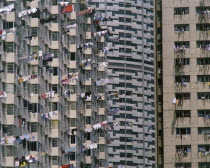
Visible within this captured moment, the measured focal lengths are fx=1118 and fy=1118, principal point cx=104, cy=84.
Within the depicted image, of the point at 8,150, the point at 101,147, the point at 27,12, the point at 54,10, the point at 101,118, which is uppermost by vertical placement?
the point at 27,12

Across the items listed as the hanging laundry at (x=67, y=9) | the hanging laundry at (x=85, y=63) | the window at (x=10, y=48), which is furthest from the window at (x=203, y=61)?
the window at (x=10, y=48)

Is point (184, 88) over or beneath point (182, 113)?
over

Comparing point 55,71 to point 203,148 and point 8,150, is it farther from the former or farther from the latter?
point 8,150

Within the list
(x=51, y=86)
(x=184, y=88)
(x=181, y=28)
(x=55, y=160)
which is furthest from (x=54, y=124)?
(x=181, y=28)

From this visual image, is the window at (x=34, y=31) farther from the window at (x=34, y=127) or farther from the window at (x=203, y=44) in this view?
the window at (x=203, y=44)

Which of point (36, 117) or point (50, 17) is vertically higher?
point (50, 17)

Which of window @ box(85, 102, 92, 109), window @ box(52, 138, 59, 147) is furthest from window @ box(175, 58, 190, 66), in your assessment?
window @ box(85, 102, 92, 109)

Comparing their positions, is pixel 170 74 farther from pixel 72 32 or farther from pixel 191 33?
pixel 72 32

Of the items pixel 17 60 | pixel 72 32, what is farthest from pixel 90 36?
pixel 17 60

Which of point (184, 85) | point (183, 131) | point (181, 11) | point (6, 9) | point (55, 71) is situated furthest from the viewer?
point (55, 71)
